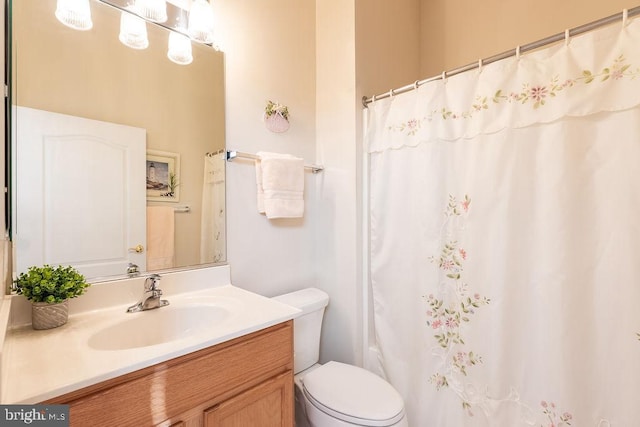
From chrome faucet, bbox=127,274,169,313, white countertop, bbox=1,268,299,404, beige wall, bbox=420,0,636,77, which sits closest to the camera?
white countertop, bbox=1,268,299,404

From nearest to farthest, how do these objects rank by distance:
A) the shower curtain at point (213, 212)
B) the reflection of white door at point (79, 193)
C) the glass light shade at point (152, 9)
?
the reflection of white door at point (79, 193) → the glass light shade at point (152, 9) → the shower curtain at point (213, 212)

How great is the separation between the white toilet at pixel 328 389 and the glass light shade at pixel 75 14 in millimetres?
1358

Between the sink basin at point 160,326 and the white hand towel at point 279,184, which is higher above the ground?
the white hand towel at point 279,184

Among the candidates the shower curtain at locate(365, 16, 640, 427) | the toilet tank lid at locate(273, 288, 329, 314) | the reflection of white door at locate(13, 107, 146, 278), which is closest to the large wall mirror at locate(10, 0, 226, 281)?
the reflection of white door at locate(13, 107, 146, 278)

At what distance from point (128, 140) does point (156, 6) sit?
563 mm

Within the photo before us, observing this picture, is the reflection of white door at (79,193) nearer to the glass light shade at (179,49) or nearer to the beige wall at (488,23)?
the glass light shade at (179,49)

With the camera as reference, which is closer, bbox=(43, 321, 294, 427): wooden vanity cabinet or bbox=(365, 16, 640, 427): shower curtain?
bbox=(43, 321, 294, 427): wooden vanity cabinet

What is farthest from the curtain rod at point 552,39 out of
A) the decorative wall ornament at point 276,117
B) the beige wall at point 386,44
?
the decorative wall ornament at point 276,117

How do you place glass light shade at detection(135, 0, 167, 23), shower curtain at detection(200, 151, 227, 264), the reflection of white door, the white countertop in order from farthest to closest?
shower curtain at detection(200, 151, 227, 264) < glass light shade at detection(135, 0, 167, 23) < the reflection of white door < the white countertop

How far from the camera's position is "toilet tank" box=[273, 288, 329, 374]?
1469 mm

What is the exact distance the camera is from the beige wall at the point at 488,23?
1579mm

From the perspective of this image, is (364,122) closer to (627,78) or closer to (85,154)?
(627,78)

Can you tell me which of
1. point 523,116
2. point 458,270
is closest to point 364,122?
point 523,116

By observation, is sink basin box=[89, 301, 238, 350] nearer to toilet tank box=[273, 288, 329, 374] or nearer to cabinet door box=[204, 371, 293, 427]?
cabinet door box=[204, 371, 293, 427]
